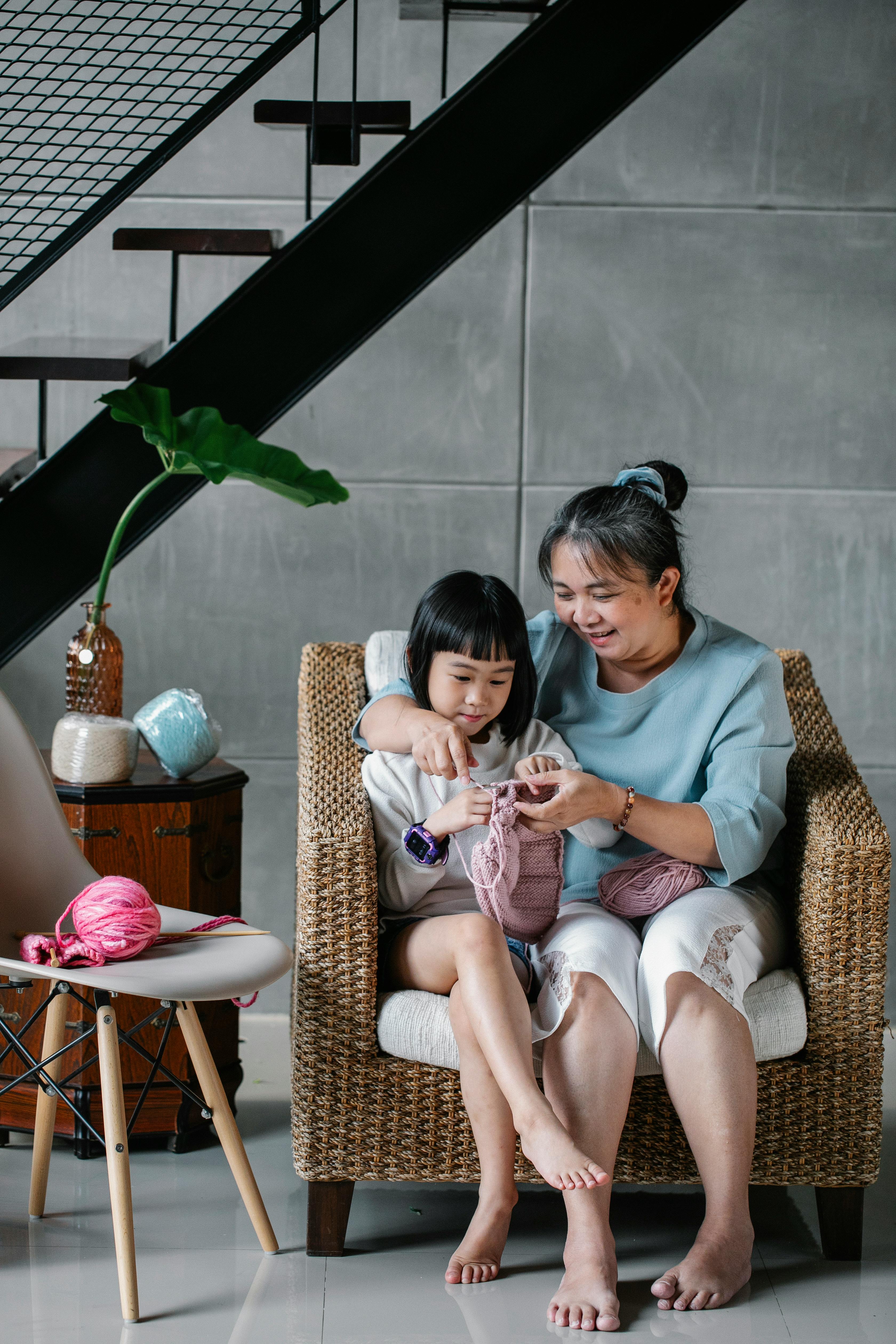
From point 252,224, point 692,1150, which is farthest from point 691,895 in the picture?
point 252,224

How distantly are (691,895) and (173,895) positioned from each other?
0.89 m

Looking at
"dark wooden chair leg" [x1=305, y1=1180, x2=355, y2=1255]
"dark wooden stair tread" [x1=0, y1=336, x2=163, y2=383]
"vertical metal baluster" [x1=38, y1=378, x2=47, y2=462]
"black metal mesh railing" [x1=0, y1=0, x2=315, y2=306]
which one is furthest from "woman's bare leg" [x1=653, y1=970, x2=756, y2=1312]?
"black metal mesh railing" [x1=0, y1=0, x2=315, y2=306]

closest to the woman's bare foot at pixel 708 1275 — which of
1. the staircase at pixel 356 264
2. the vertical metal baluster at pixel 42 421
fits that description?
the staircase at pixel 356 264

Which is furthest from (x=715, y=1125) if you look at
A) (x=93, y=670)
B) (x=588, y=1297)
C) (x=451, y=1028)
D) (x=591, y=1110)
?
(x=93, y=670)

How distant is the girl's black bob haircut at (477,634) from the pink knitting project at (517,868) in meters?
0.19

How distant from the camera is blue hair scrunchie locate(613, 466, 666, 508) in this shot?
2084 millimetres

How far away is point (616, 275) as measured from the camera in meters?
2.92

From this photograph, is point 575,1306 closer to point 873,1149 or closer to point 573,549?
point 873,1149

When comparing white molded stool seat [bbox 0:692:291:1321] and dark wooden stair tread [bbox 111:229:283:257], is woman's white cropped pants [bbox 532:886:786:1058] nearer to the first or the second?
white molded stool seat [bbox 0:692:291:1321]

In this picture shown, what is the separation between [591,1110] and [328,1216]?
454mm

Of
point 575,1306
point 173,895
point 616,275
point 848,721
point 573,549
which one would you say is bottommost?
point 575,1306

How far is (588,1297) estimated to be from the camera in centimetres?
163

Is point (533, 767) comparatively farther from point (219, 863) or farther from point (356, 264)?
point (356, 264)

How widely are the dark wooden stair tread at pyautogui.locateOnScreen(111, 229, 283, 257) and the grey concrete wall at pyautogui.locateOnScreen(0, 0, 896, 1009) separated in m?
0.46
